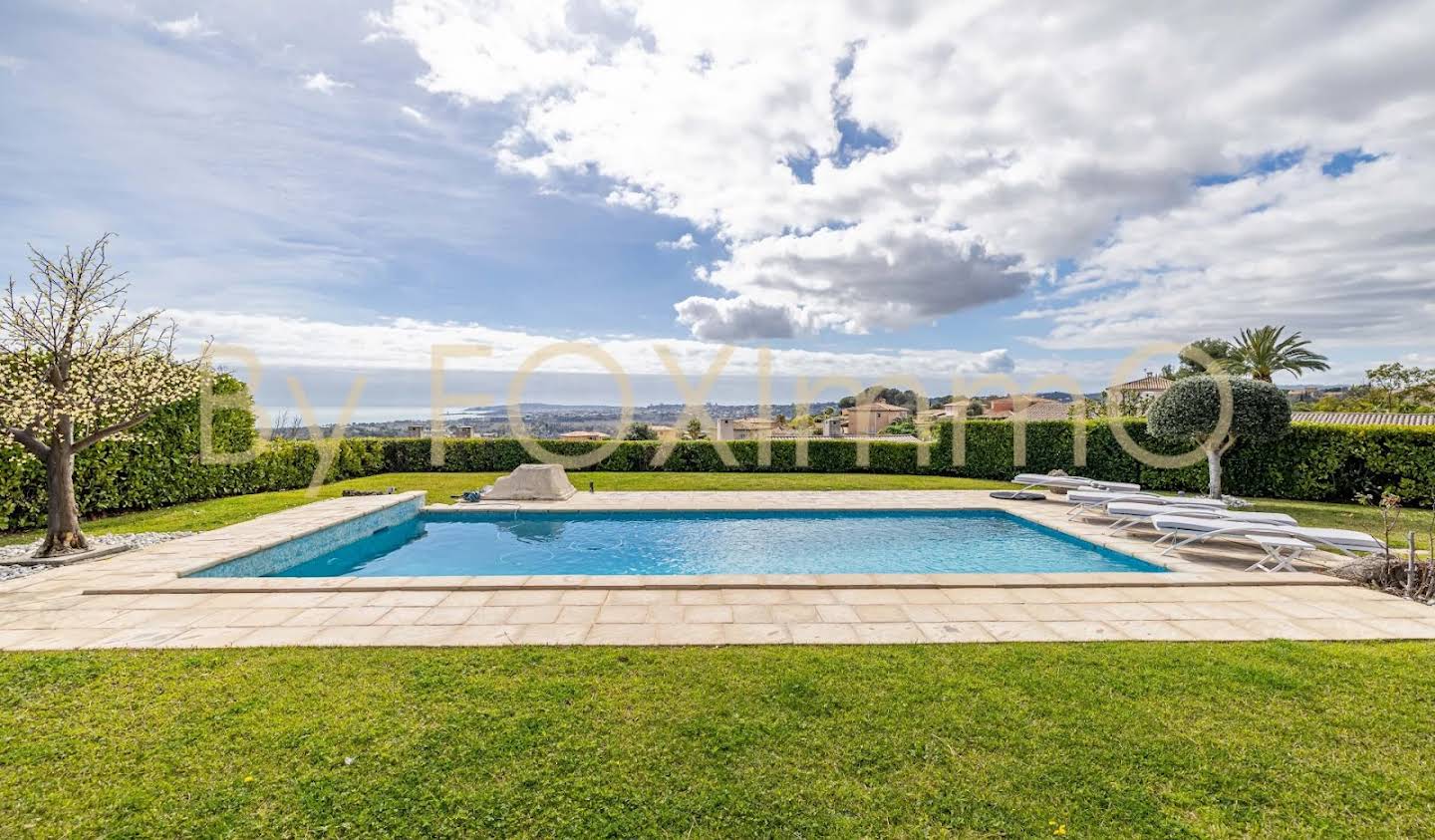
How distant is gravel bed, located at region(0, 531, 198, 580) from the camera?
6418 mm

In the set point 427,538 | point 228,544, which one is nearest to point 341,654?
point 228,544

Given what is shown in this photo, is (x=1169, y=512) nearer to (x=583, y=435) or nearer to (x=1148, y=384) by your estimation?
(x=583, y=435)

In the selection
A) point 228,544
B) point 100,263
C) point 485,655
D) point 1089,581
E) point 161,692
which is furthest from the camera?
point 228,544

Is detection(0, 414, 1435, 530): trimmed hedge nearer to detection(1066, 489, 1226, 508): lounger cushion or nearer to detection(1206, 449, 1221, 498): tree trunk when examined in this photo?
detection(1206, 449, 1221, 498): tree trunk

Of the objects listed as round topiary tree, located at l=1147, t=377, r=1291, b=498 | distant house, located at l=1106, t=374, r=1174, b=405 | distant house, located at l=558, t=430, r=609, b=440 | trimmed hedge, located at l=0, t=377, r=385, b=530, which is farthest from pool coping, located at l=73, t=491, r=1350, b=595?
distant house, located at l=1106, t=374, r=1174, b=405

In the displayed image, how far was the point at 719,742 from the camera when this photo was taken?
9.77 feet

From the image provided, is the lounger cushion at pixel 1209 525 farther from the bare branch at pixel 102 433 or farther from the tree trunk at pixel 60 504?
the tree trunk at pixel 60 504

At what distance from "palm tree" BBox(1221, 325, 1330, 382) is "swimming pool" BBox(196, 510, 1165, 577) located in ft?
72.0

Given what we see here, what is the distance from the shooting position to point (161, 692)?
3500mm

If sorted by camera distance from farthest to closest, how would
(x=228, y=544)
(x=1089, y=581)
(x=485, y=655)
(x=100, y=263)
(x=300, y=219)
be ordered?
(x=300, y=219) < (x=228, y=544) < (x=100, y=263) < (x=1089, y=581) < (x=485, y=655)

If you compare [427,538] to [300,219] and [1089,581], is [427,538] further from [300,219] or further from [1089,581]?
[1089,581]

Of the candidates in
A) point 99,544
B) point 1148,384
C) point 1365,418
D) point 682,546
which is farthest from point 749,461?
point 1148,384

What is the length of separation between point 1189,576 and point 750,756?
18.5ft

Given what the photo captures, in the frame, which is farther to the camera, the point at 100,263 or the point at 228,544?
the point at 228,544
